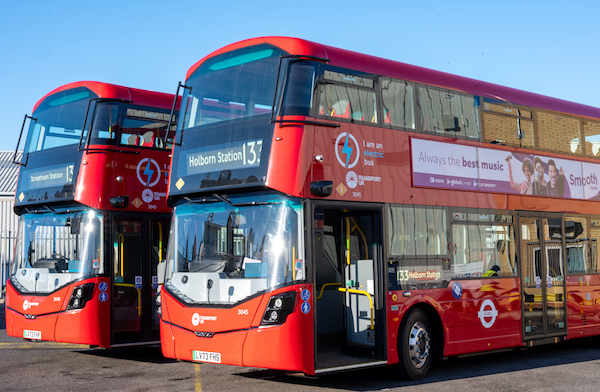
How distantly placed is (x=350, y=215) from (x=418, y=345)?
2070mm

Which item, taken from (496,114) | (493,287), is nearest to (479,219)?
(493,287)

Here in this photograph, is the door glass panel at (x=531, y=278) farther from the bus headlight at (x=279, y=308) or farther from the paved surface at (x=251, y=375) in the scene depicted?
the bus headlight at (x=279, y=308)

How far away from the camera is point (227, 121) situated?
8.98 metres

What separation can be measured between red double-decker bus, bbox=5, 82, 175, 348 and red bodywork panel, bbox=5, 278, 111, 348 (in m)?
0.02

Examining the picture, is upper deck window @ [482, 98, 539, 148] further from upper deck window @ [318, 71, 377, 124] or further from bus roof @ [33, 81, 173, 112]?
bus roof @ [33, 81, 173, 112]

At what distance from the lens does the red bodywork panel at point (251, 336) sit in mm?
8039

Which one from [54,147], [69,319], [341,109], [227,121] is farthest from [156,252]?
[341,109]

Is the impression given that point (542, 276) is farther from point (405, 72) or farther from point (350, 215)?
point (405, 72)

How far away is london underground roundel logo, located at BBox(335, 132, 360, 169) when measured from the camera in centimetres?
888

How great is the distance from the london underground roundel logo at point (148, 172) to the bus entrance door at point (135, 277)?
66 cm

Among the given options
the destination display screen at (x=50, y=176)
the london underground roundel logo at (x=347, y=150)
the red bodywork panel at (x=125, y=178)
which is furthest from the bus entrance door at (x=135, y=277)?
the london underground roundel logo at (x=347, y=150)

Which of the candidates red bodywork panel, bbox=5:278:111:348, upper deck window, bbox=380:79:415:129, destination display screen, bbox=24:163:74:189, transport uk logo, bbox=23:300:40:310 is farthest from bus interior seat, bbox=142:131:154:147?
upper deck window, bbox=380:79:415:129

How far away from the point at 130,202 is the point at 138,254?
2.97 feet

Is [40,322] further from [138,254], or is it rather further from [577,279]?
[577,279]
